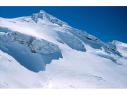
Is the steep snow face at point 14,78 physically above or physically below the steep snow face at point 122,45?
below

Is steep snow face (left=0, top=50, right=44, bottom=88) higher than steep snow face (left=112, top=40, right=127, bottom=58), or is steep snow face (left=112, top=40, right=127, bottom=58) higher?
steep snow face (left=112, top=40, right=127, bottom=58)

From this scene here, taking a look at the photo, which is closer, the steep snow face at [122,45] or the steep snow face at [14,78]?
the steep snow face at [14,78]

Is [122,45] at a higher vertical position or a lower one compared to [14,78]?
higher

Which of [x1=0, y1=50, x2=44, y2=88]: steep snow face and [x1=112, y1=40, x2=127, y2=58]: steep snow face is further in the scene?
[x1=112, y1=40, x2=127, y2=58]: steep snow face

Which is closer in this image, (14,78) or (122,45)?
(14,78)

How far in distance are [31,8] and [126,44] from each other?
A: 4.87 ft
